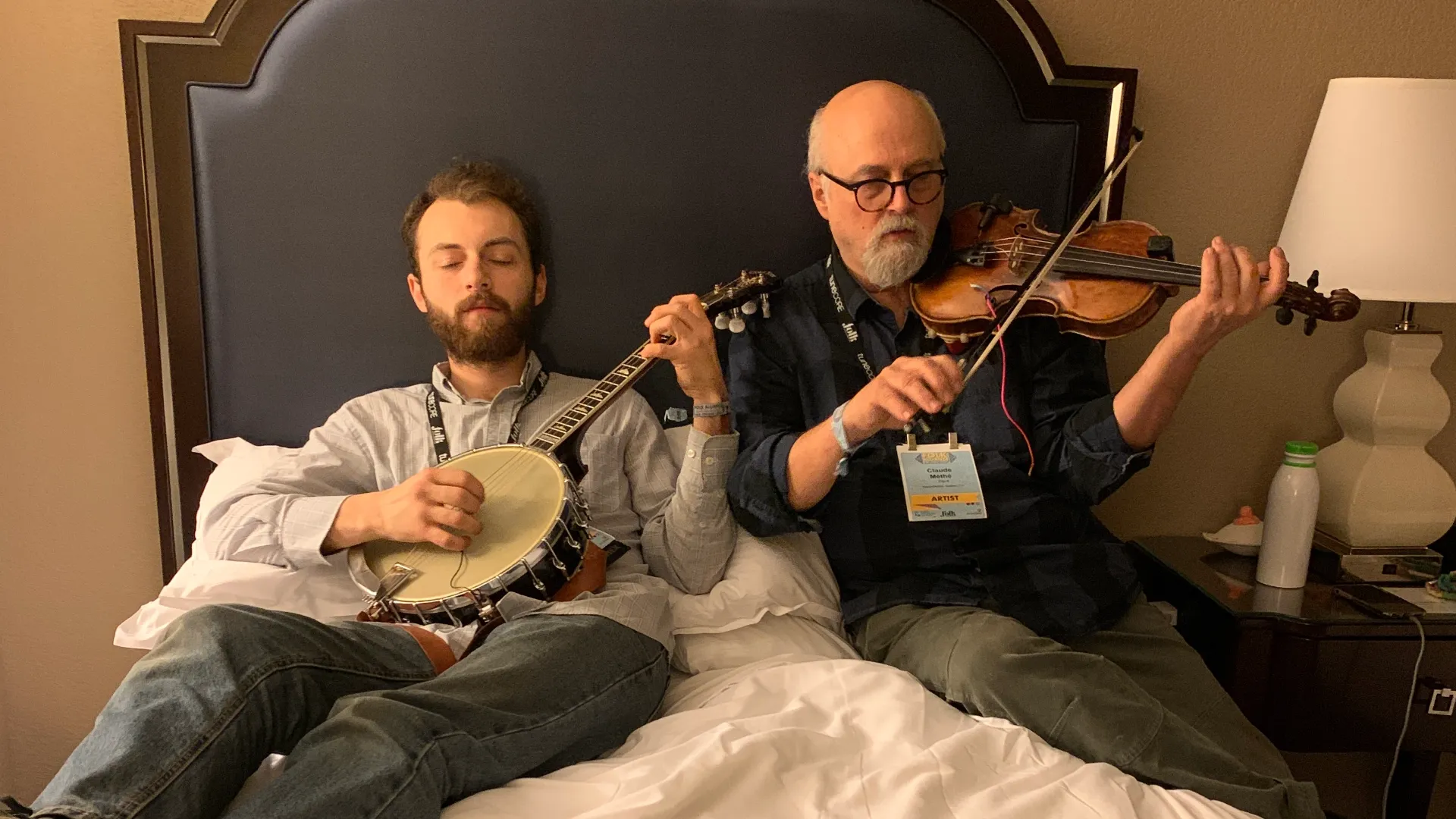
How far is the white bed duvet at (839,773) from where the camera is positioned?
1.04 m

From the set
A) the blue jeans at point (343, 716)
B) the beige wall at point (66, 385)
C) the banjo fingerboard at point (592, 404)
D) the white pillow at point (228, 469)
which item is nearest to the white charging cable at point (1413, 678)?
the blue jeans at point (343, 716)

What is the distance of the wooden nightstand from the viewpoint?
1.57 metres

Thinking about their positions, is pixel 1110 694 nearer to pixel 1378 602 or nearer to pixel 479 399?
pixel 1378 602

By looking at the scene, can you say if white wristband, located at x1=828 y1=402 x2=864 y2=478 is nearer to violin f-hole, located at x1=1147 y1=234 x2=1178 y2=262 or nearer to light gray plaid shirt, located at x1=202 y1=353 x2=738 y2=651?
light gray plaid shirt, located at x1=202 y1=353 x2=738 y2=651

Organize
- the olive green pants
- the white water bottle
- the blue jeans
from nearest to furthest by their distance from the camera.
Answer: the blue jeans < the olive green pants < the white water bottle

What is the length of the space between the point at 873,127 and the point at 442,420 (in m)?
0.90

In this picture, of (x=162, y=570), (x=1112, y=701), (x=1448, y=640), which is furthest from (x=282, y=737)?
(x=1448, y=640)

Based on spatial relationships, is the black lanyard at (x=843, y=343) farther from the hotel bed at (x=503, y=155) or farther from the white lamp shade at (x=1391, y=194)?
Answer: the white lamp shade at (x=1391, y=194)

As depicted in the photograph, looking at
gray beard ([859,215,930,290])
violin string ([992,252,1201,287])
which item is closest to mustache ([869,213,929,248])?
gray beard ([859,215,930,290])

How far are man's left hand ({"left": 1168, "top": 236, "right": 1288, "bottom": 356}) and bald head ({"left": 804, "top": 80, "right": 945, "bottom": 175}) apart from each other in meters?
0.50

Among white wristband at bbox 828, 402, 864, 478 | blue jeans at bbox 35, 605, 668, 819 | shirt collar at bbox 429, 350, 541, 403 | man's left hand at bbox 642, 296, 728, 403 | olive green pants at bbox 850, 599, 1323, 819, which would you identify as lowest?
olive green pants at bbox 850, 599, 1323, 819

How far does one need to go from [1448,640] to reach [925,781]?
110 cm

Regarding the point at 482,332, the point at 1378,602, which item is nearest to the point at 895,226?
the point at 482,332

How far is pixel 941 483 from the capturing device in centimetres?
143
